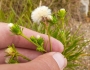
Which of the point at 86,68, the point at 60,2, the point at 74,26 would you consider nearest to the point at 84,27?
the point at 74,26

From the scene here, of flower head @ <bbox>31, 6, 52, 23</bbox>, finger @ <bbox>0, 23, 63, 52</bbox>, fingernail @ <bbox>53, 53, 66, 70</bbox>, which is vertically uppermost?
flower head @ <bbox>31, 6, 52, 23</bbox>

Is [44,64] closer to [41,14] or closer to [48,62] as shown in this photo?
[48,62]

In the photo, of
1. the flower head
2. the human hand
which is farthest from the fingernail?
the flower head

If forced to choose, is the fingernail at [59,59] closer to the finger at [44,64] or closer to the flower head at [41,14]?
the finger at [44,64]

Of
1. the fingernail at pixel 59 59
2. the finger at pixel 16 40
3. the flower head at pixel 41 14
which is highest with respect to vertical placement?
the flower head at pixel 41 14

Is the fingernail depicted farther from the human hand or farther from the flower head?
the flower head

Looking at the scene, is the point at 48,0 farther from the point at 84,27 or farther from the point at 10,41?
the point at 10,41

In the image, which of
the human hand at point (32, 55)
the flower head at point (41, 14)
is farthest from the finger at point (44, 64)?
the flower head at point (41, 14)
